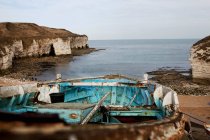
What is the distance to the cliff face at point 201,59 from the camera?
37.8m

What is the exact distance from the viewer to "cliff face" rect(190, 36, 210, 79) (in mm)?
37781

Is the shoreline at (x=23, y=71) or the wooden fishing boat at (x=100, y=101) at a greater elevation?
the wooden fishing boat at (x=100, y=101)

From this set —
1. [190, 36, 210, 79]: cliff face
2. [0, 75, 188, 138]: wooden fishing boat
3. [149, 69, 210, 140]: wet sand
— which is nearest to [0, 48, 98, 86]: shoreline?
[149, 69, 210, 140]: wet sand

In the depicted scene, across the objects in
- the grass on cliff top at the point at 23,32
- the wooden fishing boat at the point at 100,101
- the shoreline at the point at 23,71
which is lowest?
the shoreline at the point at 23,71

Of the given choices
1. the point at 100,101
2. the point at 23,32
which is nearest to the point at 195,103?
the point at 100,101

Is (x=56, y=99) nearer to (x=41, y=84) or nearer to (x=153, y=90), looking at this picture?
(x=41, y=84)

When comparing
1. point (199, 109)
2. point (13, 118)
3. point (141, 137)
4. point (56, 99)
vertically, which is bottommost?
point (199, 109)

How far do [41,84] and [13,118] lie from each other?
28.6ft

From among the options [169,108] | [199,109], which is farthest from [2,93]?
[199,109]

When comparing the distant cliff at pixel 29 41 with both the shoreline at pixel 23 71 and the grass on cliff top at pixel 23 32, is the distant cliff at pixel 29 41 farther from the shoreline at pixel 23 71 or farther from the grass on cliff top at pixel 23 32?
the shoreline at pixel 23 71

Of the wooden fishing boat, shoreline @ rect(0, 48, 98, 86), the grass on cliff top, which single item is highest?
the grass on cliff top

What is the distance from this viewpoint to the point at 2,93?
8.97 m

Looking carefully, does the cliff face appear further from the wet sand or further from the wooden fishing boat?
the wooden fishing boat

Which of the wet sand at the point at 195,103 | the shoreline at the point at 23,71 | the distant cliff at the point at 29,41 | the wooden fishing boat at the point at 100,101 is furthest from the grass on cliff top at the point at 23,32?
the wooden fishing boat at the point at 100,101
